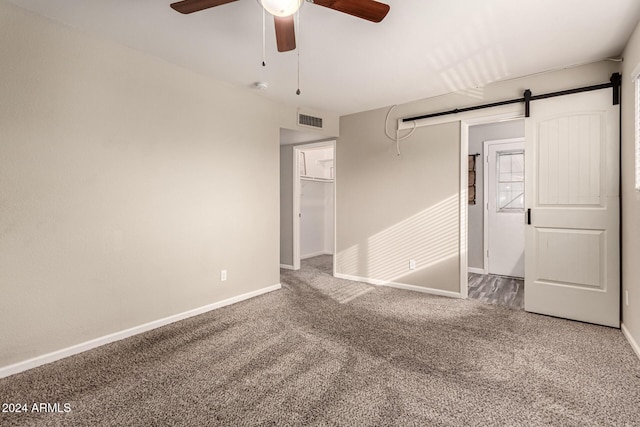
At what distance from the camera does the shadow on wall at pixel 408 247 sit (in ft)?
12.5

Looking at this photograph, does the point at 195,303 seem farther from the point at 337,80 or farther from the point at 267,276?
the point at 337,80

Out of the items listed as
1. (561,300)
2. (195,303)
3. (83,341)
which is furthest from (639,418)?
(83,341)

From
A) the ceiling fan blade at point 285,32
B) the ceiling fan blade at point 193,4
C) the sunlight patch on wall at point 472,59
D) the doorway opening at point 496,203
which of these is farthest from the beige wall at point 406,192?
the ceiling fan blade at point 193,4

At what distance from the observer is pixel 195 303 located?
317cm

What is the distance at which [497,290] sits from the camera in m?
4.11

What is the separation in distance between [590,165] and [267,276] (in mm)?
3468

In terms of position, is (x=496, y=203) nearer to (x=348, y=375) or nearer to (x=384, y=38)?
(x=384, y=38)

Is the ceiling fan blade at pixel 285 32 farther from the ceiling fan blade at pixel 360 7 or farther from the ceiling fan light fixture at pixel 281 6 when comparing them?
the ceiling fan blade at pixel 360 7

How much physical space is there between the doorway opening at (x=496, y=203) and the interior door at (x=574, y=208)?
1.46m

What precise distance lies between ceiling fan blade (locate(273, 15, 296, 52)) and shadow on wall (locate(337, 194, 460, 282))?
8.62 feet

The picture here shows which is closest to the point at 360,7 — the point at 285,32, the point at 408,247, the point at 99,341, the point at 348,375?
the point at 285,32

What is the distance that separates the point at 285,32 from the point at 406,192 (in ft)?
8.80

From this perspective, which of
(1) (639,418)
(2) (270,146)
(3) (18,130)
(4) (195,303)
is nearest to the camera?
(1) (639,418)

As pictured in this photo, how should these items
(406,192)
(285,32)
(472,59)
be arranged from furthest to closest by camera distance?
(406,192), (472,59), (285,32)
